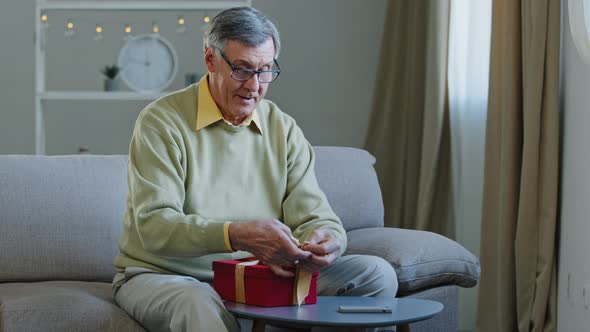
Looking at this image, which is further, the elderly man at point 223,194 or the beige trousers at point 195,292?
the elderly man at point 223,194

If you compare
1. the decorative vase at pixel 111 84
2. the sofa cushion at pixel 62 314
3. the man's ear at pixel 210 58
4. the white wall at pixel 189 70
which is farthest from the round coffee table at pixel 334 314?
the white wall at pixel 189 70

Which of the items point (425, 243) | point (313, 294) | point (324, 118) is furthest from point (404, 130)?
point (313, 294)

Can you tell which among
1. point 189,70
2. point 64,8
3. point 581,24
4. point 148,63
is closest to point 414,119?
point 148,63

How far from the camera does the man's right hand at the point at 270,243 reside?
198 cm

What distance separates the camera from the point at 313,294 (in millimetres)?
2023

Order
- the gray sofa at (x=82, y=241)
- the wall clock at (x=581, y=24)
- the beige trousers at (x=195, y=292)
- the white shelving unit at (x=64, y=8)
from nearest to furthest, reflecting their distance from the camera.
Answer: the beige trousers at (x=195, y=292) → the wall clock at (x=581, y=24) → the gray sofa at (x=82, y=241) → the white shelving unit at (x=64, y=8)

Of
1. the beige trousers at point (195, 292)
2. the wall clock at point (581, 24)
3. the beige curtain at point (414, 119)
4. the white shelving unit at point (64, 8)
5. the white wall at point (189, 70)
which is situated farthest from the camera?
the white wall at point (189, 70)

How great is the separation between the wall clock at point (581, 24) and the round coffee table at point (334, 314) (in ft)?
2.84

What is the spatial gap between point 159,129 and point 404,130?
2.14 m

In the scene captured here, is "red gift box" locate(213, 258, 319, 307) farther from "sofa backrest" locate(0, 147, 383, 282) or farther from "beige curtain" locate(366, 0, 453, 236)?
"beige curtain" locate(366, 0, 453, 236)

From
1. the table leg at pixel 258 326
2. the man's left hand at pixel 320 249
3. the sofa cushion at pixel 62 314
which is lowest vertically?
the sofa cushion at pixel 62 314

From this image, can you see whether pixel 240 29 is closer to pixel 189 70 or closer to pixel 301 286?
pixel 301 286

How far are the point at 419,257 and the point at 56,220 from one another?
102 cm

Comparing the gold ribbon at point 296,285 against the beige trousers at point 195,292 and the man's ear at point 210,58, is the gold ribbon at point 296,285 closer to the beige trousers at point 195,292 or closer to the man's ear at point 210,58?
the beige trousers at point 195,292
